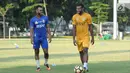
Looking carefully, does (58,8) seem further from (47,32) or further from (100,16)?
(47,32)

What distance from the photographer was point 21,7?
79875 mm

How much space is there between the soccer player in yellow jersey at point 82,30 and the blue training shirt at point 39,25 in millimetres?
1076

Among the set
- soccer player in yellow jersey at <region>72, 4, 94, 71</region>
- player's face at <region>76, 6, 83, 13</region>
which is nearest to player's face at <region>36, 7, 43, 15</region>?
soccer player in yellow jersey at <region>72, 4, 94, 71</region>

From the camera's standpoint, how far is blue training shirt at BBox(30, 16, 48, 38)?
1421cm

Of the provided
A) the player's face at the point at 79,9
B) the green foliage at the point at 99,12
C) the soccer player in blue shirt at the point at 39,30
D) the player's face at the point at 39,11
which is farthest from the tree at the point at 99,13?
the player's face at the point at 79,9

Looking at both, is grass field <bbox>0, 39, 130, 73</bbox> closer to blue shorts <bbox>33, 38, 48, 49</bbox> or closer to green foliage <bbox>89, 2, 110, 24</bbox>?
blue shorts <bbox>33, 38, 48, 49</bbox>

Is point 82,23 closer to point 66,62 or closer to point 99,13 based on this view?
point 66,62

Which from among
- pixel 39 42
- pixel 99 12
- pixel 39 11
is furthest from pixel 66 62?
pixel 99 12

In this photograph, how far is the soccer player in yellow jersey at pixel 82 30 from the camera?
13.6m

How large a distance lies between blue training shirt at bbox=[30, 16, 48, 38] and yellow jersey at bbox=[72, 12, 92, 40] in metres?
1.08

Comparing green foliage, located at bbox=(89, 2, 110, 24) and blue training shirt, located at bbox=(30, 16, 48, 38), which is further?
green foliage, located at bbox=(89, 2, 110, 24)

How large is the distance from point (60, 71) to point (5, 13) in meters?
60.9

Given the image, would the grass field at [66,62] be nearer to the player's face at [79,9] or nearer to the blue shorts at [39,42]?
the blue shorts at [39,42]

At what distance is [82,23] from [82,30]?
0.73ft
